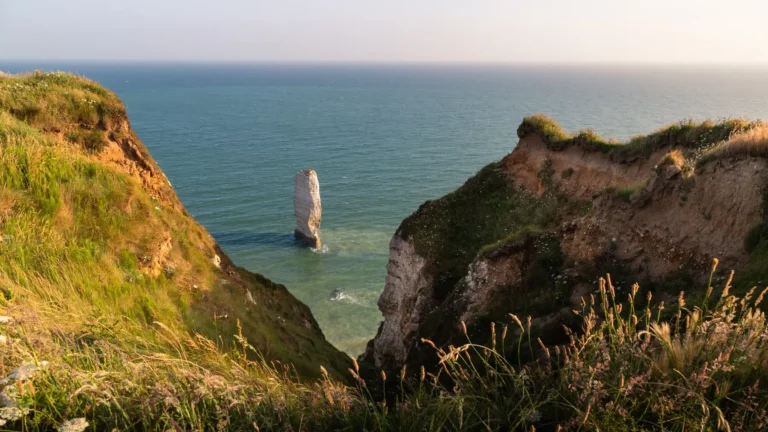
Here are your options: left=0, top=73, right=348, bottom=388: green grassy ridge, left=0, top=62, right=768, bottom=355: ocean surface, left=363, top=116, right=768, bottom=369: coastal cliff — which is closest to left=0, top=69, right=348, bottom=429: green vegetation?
left=0, top=73, right=348, bottom=388: green grassy ridge

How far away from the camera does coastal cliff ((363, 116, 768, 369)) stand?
40.6ft

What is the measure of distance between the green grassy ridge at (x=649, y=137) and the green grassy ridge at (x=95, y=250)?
16746 mm

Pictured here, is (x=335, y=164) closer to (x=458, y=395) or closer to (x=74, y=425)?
(x=458, y=395)

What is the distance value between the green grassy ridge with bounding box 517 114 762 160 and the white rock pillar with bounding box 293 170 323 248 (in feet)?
101

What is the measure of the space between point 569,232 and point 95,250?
14797 mm

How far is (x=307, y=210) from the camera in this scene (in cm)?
5197

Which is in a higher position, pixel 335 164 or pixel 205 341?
pixel 205 341

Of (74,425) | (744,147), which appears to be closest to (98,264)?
(74,425)

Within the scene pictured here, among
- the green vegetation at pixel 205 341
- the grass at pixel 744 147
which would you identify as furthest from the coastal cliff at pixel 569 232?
the green vegetation at pixel 205 341

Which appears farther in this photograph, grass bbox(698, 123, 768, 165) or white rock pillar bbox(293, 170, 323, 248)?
white rock pillar bbox(293, 170, 323, 248)

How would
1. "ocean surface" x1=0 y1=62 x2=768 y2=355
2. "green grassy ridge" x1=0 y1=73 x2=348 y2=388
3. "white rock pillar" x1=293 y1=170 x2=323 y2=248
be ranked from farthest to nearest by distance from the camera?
"white rock pillar" x1=293 y1=170 x2=323 y2=248
"ocean surface" x1=0 y1=62 x2=768 y2=355
"green grassy ridge" x1=0 y1=73 x2=348 y2=388

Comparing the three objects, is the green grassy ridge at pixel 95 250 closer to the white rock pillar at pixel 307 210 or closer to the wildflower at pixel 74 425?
the wildflower at pixel 74 425

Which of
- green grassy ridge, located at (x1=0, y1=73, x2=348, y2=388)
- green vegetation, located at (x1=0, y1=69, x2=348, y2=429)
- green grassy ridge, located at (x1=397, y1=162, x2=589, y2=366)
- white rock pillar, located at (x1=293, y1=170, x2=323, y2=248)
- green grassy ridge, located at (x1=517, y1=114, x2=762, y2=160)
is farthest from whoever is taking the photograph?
white rock pillar, located at (x1=293, y1=170, x2=323, y2=248)

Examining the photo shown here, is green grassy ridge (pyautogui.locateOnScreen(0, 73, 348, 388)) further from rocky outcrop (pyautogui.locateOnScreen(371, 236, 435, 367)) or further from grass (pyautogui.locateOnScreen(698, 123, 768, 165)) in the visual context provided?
grass (pyautogui.locateOnScreen(698, 123, 768, 165))
